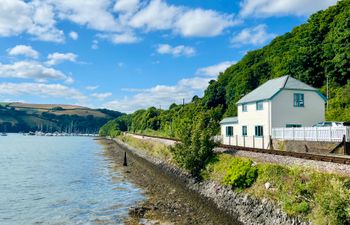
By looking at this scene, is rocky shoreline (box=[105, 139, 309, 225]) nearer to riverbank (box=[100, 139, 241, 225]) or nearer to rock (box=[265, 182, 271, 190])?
riverbank (box=[100, 139, 241, 225])

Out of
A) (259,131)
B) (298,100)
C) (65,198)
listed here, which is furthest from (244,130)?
(65,198)

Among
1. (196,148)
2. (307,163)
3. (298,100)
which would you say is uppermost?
(298,100)

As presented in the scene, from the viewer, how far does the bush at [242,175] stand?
64.5 ft

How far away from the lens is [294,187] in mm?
15562

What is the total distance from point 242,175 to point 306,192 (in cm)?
588

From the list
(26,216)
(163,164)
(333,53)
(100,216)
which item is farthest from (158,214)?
(333,53)

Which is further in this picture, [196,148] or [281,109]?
[281,109]

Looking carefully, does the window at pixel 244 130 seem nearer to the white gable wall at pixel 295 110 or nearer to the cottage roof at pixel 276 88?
the cottage roof at pixel 276 88

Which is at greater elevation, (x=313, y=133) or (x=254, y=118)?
→ (x=254, y=118)

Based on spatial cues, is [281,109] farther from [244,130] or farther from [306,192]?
[306,192]

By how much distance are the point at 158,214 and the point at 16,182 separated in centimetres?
→ 2039

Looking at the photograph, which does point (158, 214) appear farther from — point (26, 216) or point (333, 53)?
point (333, 53)

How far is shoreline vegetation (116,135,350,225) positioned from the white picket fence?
31.8 feet

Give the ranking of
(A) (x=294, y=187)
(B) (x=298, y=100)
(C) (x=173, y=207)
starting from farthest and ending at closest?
(B) (x=298, y=100) → (C) (x=173, y=207) → (A) (x=294, y=187)
